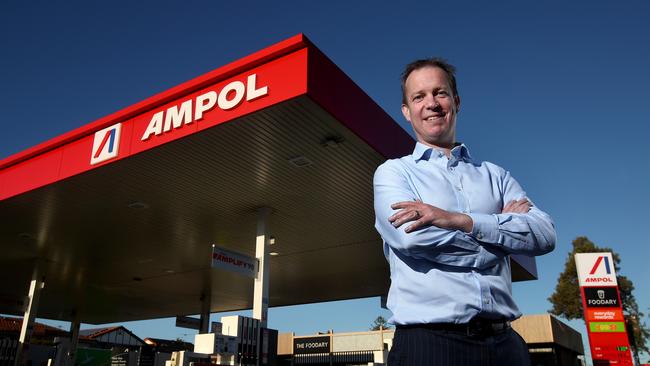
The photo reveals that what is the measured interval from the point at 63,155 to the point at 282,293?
12.3 meters

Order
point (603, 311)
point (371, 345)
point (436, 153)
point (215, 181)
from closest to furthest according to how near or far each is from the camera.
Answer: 1. point (436, 153)
2. point (215, 181)
3. point (603, 311)
4. point (371, 345)

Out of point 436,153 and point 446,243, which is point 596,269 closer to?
point 436,153

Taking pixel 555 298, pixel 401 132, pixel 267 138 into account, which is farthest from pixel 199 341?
pixel 555 298

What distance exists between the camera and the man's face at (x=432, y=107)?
199 cm

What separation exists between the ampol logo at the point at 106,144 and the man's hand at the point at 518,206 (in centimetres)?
803

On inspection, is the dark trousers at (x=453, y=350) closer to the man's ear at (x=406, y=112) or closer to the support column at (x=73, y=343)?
the man's ear at (x=406, y=112)

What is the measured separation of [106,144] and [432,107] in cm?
821

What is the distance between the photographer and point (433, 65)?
2.07 meters

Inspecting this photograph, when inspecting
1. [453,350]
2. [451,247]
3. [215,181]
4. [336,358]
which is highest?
[215,181]

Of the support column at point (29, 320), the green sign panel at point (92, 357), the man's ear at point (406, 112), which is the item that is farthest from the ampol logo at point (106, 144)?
the green sign panel at point (92, 357)

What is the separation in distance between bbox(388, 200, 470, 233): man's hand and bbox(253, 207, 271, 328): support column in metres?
9.13

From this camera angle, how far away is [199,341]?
9.48m

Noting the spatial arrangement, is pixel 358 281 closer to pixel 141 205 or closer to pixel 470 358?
pixel 141 205

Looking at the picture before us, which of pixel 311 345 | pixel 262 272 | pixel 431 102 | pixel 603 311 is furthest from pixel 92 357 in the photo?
pixel 431 102
